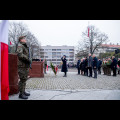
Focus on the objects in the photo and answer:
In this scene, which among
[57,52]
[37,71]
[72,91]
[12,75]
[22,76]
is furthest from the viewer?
[57,52]

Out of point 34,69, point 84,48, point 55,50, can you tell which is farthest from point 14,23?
point 55,50

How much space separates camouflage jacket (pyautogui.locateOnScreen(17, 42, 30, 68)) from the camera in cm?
339


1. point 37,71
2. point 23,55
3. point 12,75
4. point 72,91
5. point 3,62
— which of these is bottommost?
point 72,91

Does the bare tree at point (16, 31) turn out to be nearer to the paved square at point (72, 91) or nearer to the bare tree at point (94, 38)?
the bare tree at point (94, 38)

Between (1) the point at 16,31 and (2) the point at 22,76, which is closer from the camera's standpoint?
(2) the point at 22,76

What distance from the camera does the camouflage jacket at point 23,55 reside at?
3394 mm

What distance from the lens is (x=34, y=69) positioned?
927 cm

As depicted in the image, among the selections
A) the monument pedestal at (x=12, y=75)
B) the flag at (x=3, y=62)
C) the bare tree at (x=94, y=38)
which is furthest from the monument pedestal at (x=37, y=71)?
the bare tree at (x=94, y=38)

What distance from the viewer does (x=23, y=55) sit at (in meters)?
3.39

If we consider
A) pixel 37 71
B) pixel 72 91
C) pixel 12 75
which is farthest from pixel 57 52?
pixel 12 75

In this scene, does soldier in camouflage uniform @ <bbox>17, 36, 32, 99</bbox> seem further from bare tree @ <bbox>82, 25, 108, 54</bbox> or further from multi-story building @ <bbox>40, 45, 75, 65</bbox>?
multi-story building @ <bbox>40, 45, 75, 65</bbox>

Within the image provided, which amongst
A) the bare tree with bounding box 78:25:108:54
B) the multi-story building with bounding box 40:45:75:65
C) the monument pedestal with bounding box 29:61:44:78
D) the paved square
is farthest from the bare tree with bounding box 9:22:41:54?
the multi-story building with bounding box 40:45:75:65

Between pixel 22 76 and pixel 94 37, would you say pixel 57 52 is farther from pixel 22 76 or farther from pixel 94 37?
pixel 22 76

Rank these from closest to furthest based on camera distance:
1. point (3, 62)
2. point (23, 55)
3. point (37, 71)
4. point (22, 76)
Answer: point (3, 62)
point (23, 55)
point (22, 76)
point (37, 71)
